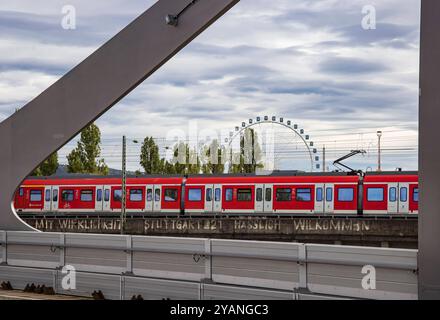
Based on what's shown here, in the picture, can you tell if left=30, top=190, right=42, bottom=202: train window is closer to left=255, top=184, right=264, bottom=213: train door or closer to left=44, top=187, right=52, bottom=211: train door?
left=44, top=187, right=52, bottom=211: train door

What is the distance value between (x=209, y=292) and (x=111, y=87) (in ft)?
13.9

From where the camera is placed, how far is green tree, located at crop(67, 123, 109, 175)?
256ft

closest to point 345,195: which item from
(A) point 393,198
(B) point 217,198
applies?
(A) point 393,198

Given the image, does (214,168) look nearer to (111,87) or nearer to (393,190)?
(393,190)

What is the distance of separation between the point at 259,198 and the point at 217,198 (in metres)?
2.53

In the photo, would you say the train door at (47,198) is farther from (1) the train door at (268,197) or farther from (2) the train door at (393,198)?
(2) the train door at (393,198)

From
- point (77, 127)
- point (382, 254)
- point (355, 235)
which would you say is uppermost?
point (77, 127)

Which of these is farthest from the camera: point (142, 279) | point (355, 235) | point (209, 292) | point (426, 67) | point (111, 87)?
point (355, 235)

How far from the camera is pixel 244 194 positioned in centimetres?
4178

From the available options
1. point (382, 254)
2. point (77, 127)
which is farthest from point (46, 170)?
point (382, 254)

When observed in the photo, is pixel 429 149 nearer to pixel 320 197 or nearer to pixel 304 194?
pixel 320 197

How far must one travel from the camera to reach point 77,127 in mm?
13023

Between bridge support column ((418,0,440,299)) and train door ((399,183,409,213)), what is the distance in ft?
98.2

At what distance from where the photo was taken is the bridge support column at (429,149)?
9.03 m
